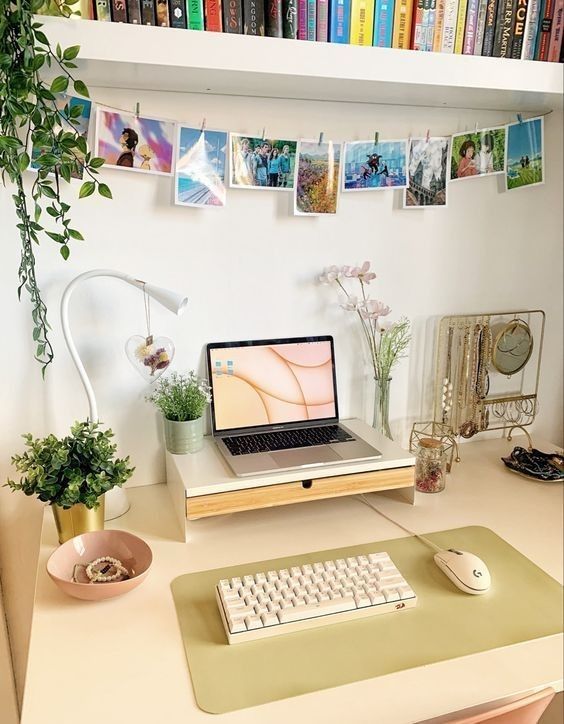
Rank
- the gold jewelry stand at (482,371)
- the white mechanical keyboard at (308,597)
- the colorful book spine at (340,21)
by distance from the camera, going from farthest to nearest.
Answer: the gold jewelry stand at (482,371)
the colorful book spine at (340,21)
the white mechanical keyboard at (308,597)

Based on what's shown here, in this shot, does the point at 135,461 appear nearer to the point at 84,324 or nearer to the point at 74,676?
the point at 84,324

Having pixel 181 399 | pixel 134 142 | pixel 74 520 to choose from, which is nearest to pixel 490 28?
pixel 134 142

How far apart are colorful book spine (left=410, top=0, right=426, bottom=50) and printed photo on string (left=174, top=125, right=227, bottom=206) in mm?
426

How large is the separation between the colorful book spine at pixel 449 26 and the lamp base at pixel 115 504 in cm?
114

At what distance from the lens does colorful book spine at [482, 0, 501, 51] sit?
126cm

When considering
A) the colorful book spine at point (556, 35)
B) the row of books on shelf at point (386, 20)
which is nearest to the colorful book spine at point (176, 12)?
the row of books on shelf at point (386, 20)

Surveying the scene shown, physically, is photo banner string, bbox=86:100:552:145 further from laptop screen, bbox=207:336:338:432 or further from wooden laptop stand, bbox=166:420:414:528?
wooden laptop stand, bbox=166:420:414:528

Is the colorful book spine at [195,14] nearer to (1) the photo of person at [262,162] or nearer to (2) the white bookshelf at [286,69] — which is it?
(2) the white bookshelf at [286,69]

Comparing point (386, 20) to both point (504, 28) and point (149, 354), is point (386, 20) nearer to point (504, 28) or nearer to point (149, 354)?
point (504, 28)

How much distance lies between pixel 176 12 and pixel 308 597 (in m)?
1.04

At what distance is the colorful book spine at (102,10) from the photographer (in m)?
1.06

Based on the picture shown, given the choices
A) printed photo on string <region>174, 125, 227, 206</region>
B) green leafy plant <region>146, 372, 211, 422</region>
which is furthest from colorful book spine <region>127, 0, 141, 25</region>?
green leafy plant <region>146, 372, 211, 422</region>

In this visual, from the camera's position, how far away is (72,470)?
1133 mm

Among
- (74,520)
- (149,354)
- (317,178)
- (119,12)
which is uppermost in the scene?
(119,12)
